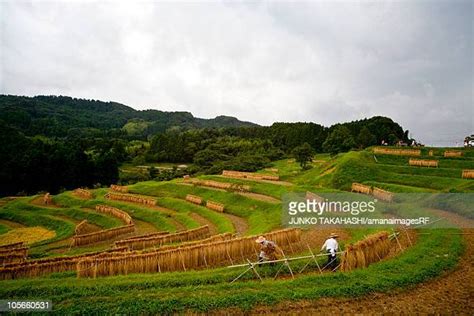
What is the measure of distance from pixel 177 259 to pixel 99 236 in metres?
20.3

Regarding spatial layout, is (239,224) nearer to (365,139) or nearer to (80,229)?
(80,229)

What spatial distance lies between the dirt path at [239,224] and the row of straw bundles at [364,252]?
56.9 ft

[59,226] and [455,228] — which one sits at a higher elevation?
[455,228]

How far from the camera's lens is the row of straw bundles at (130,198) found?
5790cm

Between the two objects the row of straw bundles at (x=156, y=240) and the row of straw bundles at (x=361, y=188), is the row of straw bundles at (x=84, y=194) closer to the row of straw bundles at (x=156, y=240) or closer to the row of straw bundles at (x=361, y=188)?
the row of straw bundles at (x=156, y=240)

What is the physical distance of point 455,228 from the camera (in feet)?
85.5

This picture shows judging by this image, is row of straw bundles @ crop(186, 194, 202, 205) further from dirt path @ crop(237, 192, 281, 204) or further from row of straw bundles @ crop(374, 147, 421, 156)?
row of straw bundles @ crop(374, 147, 421, 156)

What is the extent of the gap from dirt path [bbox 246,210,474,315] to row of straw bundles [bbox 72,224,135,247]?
92.9 ft

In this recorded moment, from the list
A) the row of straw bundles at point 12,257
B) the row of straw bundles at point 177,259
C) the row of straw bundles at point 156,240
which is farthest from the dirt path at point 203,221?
the row of straw bundles at point 12,257

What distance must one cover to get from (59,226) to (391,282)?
144 feet

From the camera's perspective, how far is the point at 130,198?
202ft

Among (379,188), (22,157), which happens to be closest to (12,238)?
(379,188)

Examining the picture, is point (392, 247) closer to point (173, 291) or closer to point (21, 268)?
point (173, 291)

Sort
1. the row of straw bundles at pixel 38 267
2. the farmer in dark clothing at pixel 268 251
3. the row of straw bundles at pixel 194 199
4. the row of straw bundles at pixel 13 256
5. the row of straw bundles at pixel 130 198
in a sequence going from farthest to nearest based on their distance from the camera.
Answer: the row of straw bundles at pixel 130 198 < the row of straw bundles at pixel 194 199 < the row of straw bundles at pixel 13 256 < the row of straw bundles at pixel 38 267 < the farmer in dark clothing at pixel 268 251
